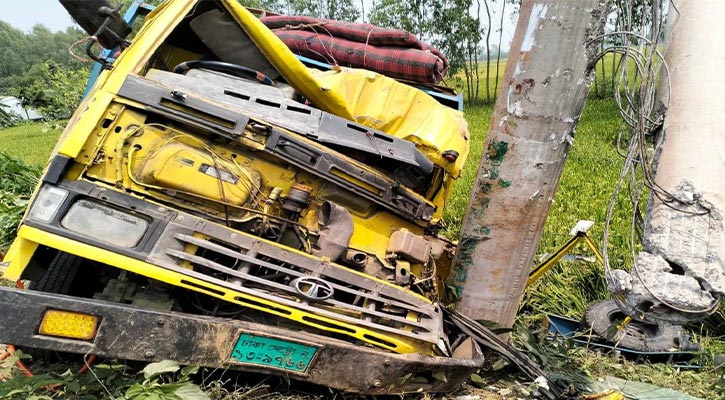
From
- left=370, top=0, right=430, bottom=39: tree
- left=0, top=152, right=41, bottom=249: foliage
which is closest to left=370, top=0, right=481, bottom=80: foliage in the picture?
left=370, top=0, right=430, bottom=39: tree

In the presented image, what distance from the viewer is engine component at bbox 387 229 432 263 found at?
3162mm

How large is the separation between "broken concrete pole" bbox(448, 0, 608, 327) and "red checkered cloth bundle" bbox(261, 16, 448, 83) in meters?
1.55

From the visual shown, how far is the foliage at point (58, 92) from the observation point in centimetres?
1383

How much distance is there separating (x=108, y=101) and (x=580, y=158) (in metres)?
9.66

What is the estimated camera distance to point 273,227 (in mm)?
2973

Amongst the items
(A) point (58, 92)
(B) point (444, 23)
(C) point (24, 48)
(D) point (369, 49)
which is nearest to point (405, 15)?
(B) point (444, 23)

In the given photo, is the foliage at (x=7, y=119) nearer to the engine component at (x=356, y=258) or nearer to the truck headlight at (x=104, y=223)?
the truck headlight at (x=104, y=223)

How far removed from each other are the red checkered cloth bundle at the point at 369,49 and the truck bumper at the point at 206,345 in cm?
240

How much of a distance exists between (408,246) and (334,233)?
0.49m

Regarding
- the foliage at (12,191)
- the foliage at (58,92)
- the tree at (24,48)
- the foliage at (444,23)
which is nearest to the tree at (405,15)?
the foliage at (444,23)

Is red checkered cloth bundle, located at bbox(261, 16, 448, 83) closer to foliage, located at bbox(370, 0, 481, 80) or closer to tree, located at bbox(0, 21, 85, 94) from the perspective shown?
foliage, located at bbox(370, 0, 481, 80)

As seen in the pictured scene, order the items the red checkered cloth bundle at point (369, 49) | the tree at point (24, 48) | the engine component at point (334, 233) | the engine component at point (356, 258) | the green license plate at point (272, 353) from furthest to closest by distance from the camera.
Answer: the tree at point (24, 48), the red checkered cloth bundle at point (369, 49), the engine component at point (356, 258), the engine component at point (334, 233), the green license plate at point (272, 353)

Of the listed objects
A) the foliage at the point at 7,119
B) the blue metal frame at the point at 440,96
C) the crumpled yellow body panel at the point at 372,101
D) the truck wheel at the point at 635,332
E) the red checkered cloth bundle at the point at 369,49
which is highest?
the foliage at the point at 7,119

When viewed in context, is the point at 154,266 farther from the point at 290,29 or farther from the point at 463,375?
the point at 290,29
